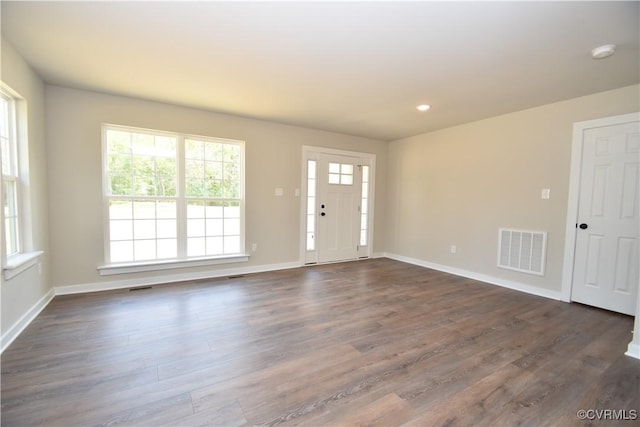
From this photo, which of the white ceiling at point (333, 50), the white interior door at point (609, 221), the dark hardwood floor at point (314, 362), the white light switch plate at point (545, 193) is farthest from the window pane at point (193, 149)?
the white interior door at point (609, 221)

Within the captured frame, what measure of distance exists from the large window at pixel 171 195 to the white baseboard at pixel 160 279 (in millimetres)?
249

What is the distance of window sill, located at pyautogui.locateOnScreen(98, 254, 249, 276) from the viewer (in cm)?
364

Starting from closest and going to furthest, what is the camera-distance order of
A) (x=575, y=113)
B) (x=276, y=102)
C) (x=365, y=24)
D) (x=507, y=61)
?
(x=365, y=24)
(x=507, y=61)
(x=575, y=113)
(x=276, y=102)

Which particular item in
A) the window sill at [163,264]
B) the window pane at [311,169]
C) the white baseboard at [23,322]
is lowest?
the white baseboard at [23,322]

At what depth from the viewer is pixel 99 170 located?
3547mm

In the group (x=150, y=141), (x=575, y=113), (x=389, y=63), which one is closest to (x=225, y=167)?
(x=150, y=141)

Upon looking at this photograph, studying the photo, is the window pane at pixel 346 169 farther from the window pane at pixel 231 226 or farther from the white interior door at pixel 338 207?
A: the window pane at pixel 231 226

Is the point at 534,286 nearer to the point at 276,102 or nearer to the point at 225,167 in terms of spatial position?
the point at 276,102

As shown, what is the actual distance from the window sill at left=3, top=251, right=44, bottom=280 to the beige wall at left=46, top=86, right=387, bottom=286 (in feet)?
1.97

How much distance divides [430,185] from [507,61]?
2.81 meters

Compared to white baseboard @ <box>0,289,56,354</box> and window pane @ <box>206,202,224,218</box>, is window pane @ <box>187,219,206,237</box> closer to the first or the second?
window pane @ <box>206,202,224,218</box>

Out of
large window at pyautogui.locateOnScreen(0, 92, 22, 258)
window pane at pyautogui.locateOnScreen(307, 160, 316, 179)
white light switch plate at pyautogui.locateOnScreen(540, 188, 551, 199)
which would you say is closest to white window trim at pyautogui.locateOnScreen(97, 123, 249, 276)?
large window at pyautogui.locateOnScreen(0, 92, 22, 258)

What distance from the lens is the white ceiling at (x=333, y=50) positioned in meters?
1.89

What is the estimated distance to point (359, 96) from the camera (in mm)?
3418
